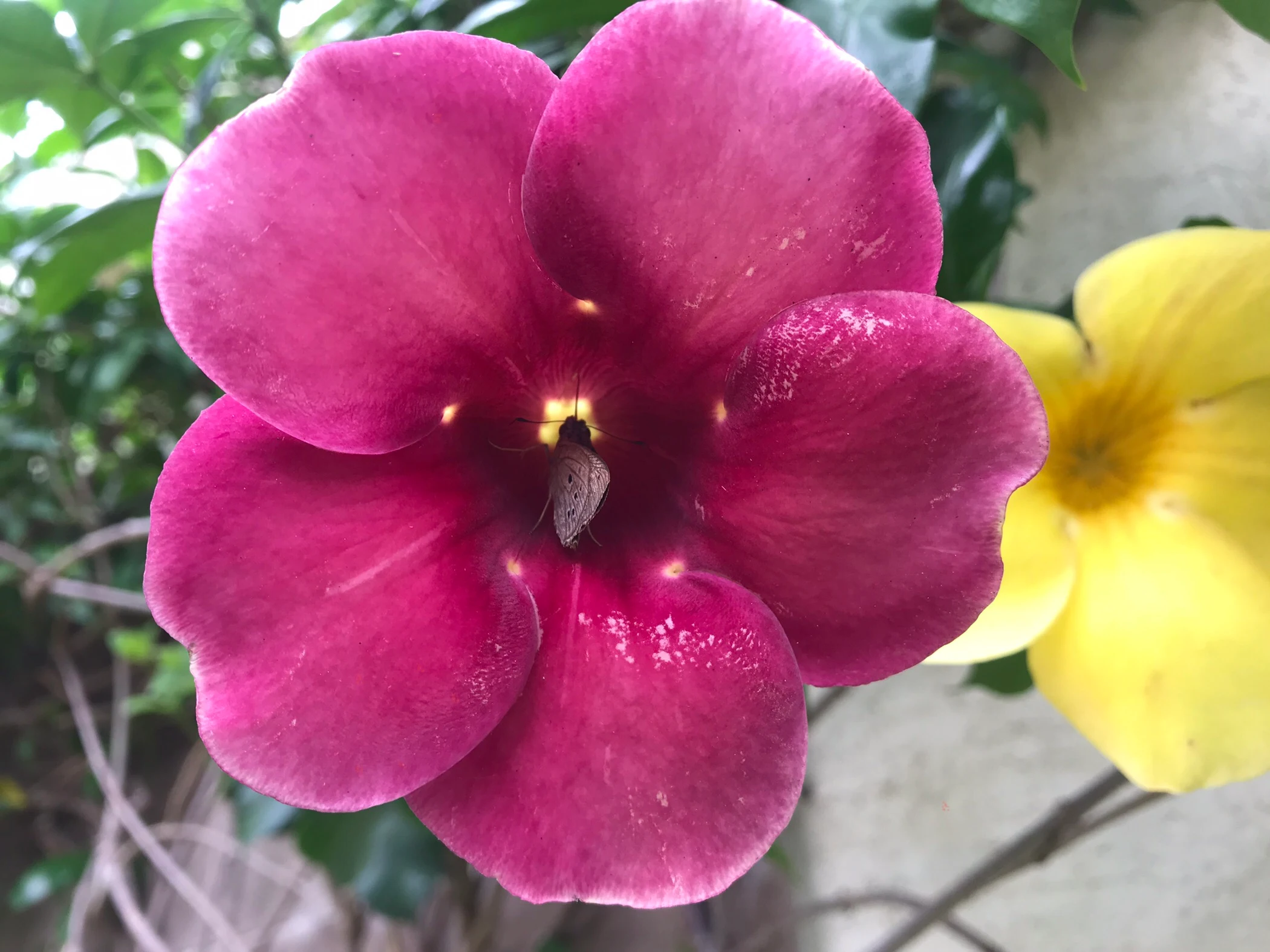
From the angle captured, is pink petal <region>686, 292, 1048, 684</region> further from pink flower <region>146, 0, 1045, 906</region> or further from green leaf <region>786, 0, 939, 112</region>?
green leaf <region>786, 0, 939, 112</region>

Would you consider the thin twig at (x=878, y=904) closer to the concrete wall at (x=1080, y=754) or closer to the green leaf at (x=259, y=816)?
the concrete wall at (x=1080, y=754)

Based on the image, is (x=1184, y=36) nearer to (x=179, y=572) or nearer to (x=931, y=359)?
(x=931, y=359)

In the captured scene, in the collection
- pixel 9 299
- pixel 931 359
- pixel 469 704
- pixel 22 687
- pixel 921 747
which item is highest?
pixel 931 359

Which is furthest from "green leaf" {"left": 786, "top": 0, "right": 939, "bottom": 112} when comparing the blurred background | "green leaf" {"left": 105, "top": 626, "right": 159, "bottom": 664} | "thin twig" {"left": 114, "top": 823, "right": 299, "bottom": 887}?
→ "thin twig" {"left": 114, "top": 823, "right": 299, "bottom": 887}

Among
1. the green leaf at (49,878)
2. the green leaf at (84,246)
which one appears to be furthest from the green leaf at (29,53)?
the green leaf at (49,878)

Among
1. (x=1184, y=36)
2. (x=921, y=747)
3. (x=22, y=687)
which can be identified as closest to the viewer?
(x=1184, y=36)

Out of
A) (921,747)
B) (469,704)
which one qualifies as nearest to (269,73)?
(469,704)
